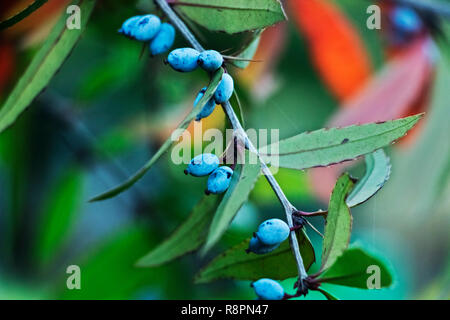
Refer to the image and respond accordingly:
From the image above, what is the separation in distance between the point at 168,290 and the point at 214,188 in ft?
2.02

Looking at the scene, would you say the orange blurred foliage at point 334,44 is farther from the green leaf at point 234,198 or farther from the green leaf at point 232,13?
the green leaf at point 234,198

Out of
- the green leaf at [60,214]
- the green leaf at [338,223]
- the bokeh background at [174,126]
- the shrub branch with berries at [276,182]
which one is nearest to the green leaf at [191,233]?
the shrub branch with berries at [276,182]

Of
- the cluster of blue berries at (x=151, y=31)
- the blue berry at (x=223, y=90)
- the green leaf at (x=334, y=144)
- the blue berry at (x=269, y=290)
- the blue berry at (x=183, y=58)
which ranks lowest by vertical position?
the blue berry at (x=269, y=290)

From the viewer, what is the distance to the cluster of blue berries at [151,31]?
1.59ft

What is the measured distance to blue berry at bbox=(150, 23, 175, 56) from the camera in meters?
0.49

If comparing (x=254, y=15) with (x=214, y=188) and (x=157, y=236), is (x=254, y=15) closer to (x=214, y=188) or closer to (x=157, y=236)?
(x=214, y=188)

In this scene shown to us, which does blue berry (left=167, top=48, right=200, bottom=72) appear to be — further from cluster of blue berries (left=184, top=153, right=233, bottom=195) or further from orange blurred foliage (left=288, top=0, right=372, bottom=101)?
orange blurred foliage (left=288, top=0, right=372, bottom=101)

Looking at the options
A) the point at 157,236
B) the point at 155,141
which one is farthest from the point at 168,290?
the point at 155,141

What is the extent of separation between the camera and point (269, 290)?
1.39 feet

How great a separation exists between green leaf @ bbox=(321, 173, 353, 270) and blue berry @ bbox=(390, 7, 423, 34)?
0.70 metres

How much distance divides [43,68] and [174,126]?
59cm

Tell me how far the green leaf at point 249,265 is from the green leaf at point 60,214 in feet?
2.22

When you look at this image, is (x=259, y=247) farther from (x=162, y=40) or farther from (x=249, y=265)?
(x=162, y=40)

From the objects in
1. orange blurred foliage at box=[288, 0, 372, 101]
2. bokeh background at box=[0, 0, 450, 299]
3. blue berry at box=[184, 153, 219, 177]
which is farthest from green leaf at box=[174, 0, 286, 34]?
orange blurred foliage at box=[288, 0, 372, 101]
